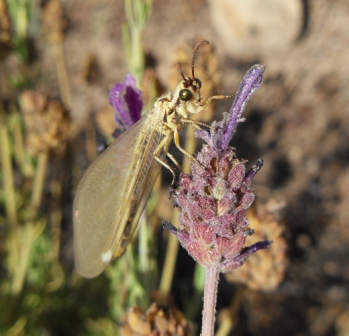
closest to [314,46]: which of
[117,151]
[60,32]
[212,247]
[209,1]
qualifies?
[209,1]

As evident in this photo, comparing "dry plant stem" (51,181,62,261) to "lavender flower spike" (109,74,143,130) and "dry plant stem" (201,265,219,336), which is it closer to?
"lavender flower spike" (109,74,143,130)

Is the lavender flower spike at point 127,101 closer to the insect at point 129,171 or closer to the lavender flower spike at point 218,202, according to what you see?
the insect at point 129,171

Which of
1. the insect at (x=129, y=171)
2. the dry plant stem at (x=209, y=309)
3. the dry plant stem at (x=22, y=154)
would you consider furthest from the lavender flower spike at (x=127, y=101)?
the dry plant stem at (x=22, y=154)

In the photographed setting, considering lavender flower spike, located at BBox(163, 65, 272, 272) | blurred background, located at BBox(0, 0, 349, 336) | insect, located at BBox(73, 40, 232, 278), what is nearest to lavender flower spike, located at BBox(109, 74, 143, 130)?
insect, located at BBox(73, 40, 232, 278)

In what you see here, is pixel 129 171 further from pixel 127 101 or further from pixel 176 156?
pixel 176 156

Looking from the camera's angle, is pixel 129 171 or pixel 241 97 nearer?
pixel 241 97

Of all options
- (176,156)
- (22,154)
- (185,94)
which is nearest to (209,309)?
(185,94)
